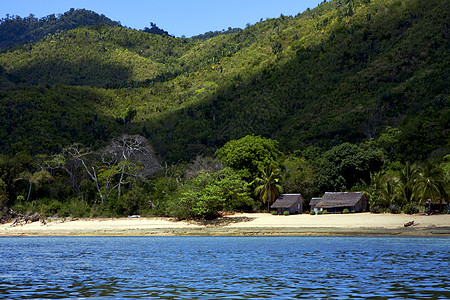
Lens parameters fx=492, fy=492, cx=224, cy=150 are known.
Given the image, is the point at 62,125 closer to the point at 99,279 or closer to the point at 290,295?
the point at 99,279

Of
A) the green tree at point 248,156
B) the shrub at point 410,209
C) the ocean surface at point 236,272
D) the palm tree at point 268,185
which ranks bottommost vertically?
the ocean surface at point 236,272

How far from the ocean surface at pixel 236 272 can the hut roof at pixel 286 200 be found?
22.3 meters

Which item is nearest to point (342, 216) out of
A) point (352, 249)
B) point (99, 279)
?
point (352, 249)

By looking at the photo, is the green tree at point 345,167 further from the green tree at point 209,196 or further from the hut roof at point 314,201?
the green tree at point 209,196

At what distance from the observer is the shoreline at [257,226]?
130 feet

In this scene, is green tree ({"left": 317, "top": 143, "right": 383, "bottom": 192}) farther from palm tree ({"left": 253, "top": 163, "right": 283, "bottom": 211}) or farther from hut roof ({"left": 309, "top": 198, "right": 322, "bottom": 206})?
palm tree ({"left": 253, "top": 163, "right": 283, "bottom": 211})

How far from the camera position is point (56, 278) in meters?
18.8

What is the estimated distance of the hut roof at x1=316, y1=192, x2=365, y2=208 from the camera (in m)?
52.7

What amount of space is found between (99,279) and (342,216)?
111 feet

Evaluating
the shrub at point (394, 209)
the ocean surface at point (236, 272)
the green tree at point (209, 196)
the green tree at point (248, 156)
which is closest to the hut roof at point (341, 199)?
the shrub at point (394, 209)

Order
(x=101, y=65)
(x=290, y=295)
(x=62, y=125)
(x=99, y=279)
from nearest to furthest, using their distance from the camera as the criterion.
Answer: (x=290, y=295), (x=99, y=279), (x=62, y=125), (x=101, y=65)

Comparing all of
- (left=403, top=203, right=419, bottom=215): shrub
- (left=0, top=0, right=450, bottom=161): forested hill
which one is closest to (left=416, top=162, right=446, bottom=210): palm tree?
(left=403, top=203, right=419, bottom=215): shrub

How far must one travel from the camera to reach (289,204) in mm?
54188

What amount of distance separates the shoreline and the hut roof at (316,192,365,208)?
3.72 m
